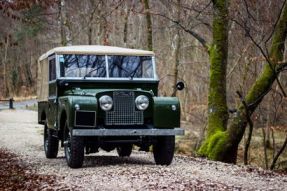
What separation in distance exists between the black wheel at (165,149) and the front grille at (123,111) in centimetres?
74

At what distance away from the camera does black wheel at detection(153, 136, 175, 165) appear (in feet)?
38.5

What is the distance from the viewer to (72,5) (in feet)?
97.6

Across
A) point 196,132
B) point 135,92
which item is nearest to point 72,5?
point 196,132

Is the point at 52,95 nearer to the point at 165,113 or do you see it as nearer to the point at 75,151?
the point at 75,151

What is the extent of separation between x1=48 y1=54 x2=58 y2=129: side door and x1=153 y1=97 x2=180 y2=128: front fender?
249cm

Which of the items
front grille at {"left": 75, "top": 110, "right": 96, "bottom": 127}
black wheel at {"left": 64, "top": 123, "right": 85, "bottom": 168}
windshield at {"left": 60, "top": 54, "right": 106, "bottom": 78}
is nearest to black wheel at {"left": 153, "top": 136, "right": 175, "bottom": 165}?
front grille at {"left": 75, "top": 110, "right": 96, "bottom": 127}

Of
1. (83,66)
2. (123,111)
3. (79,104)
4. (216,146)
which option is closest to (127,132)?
(123,111)

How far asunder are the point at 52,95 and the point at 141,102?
2.63 metres

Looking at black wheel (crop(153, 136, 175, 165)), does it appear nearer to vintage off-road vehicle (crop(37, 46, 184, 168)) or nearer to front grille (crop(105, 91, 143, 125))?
vintage off-road vehicle (crop(37, 46, 184, 168))

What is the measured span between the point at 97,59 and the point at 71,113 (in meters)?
1.96

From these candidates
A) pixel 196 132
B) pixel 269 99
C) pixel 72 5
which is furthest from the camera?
pixel 72 5

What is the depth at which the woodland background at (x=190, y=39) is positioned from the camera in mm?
17672

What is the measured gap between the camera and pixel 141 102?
11500 millimetres

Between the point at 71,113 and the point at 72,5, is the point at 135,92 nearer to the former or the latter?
the point at 71,113
